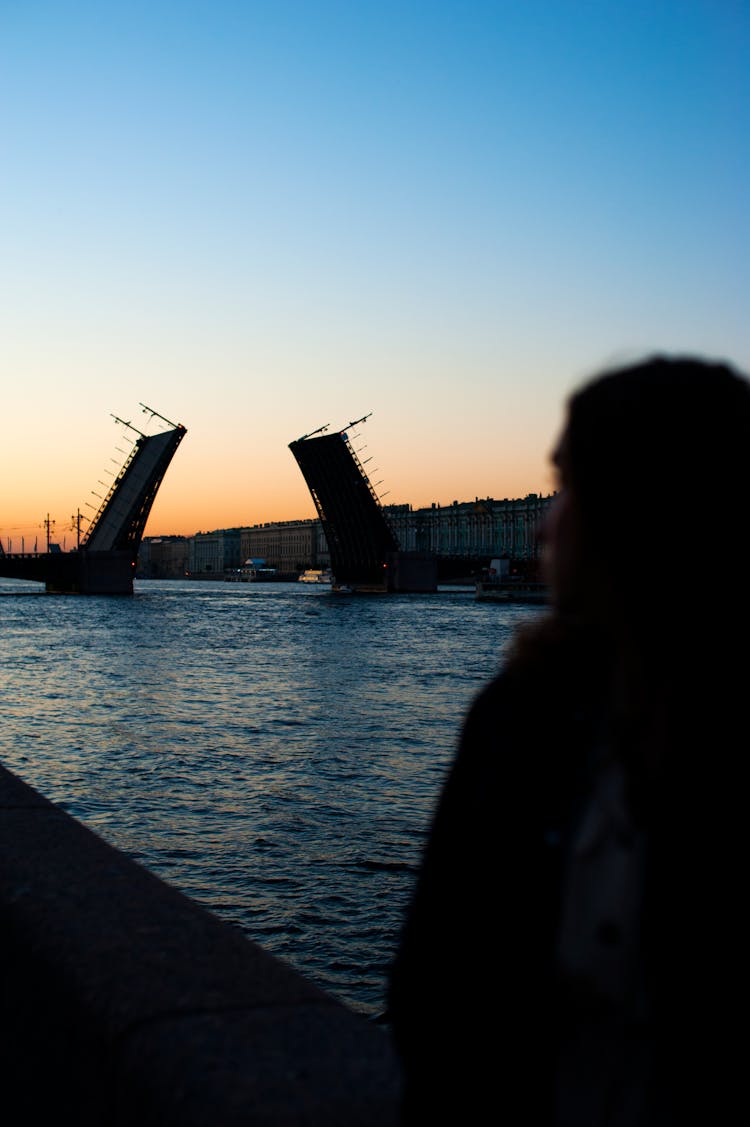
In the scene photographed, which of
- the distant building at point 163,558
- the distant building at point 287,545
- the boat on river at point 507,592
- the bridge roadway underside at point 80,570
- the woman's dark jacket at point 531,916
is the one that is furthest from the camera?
the distant building at point 163,558

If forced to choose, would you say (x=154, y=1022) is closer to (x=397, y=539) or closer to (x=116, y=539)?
(x=116, y=539)

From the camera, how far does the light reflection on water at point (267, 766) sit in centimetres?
458

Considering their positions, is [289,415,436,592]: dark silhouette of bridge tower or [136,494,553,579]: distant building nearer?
[289,415,436,592]: dark silhouette of bridge tower

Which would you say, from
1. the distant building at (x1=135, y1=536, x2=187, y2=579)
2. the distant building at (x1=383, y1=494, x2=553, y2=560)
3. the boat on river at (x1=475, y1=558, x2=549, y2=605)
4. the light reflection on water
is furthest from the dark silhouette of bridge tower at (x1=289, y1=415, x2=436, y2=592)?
the distant building at (x1=135, y1=536, x2=187, y2=579)

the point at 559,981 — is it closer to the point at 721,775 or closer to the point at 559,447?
the point at 721,775

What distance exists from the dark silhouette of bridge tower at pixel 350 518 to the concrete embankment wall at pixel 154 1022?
29603mm

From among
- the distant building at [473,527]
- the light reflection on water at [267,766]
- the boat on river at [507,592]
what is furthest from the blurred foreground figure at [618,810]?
the distant building at [473,527]

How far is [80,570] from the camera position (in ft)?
146

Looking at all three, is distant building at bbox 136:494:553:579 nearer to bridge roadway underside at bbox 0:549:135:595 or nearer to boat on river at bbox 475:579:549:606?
boat on river at bbox 475:579:549:606

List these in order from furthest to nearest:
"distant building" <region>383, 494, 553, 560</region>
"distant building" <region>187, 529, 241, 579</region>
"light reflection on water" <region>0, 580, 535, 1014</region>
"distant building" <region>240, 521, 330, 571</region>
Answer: "distant building" <region>187, 529, 241, 579</region> < "distant building" <region>240, 521, 330, 571</region> < "distant building" <region>383, 494, 553, 560</region> < "light reflection on water" <region>0, 580, 535, 1014</region>

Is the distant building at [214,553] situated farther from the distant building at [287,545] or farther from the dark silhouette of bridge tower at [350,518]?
the dark silhouette of bridge tower at [350,518]

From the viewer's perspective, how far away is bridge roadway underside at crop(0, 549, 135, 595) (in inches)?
1657

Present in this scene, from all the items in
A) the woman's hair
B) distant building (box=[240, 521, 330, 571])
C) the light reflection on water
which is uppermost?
distant building (box=[240, 521, 330, 571])

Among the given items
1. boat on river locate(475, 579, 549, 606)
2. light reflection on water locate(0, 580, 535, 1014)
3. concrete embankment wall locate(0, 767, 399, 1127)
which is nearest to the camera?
concrete embankment wall locate(0, 767, 399, 1127)
